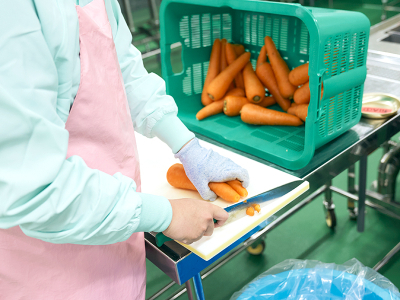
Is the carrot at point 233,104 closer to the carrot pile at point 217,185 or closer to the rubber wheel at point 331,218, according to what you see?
the carrot pile at point 217,185

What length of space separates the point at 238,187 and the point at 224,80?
670 millimetres

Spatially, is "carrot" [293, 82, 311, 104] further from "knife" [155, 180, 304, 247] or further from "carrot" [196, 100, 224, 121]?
"knife" [155, 180, 304, 247]

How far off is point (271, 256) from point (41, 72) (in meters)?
1.66

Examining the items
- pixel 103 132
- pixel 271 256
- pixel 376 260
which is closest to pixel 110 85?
pixel 103 132

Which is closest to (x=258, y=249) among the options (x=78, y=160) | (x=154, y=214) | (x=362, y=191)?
(x=362, y=191)

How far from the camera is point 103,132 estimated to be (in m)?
0.69

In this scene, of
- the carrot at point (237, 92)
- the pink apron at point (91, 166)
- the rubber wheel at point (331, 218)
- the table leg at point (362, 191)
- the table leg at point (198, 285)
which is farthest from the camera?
the rubber wheel at point (331, 218)

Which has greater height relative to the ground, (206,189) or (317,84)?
(317,84)

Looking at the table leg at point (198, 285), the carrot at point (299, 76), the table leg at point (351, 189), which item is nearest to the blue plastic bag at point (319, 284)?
the table leg at point (198, 285)

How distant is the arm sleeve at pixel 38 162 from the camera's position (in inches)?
19.4

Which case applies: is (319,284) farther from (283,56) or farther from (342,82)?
(283,56)

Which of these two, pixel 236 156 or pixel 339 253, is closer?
pixel 236 156

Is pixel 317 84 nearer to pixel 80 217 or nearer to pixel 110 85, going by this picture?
pixel 110 85

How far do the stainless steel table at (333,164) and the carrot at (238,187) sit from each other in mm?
92
